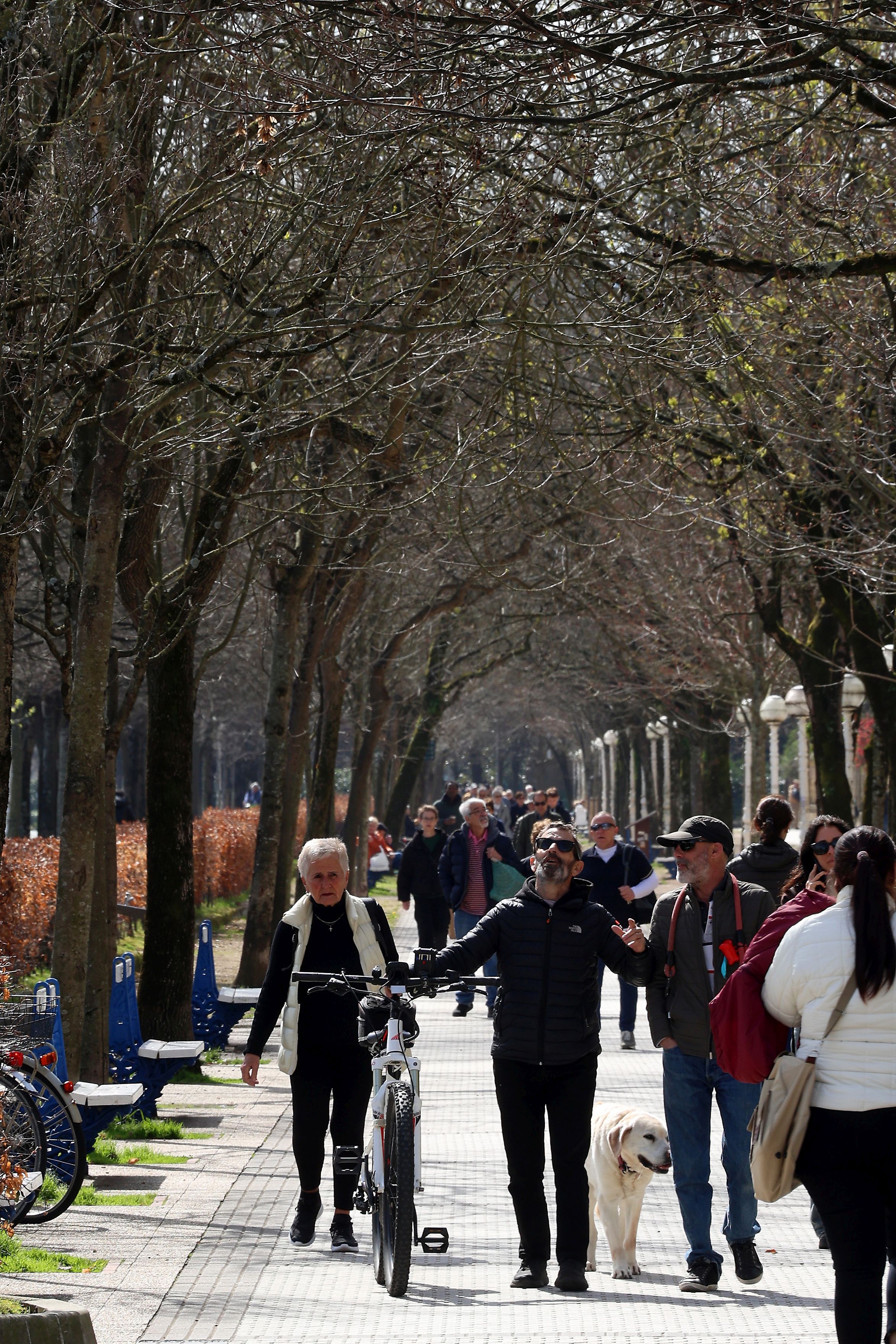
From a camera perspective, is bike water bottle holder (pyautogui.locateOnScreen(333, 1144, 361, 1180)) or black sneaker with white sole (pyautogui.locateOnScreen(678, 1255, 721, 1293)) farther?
bike water bottle holder (pyautogui.locateOnScreen(333, 1144, 361, 1180))

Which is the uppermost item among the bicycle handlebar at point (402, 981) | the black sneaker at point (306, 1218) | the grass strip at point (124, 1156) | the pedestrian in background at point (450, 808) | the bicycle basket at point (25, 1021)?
the pedestrian in background at point (450, 808)

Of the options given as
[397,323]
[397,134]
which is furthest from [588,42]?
[397,323]

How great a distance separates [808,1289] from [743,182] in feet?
26.8

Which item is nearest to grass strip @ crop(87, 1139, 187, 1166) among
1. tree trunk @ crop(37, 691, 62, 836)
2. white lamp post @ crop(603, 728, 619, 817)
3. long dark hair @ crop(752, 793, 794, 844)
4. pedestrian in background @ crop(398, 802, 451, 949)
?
long dark hair @ crop(752, 793, 794, 844)

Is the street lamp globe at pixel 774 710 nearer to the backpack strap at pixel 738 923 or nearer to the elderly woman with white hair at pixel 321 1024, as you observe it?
the elderly woman with white hair at pixel 321 1024

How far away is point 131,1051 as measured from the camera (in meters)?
11.0

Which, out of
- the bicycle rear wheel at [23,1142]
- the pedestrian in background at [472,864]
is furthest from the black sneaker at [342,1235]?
the pedestrian in background at [472,864]

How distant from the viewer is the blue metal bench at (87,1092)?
889 centimetres

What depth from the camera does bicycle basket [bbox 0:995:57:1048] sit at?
803 cm

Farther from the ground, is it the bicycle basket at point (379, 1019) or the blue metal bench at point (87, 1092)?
the bicycle basket at point (379, 1019)

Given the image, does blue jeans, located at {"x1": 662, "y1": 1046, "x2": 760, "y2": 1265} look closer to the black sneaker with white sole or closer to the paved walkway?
the black sneaker with white sole

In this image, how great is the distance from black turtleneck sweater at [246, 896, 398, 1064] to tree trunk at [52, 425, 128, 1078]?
8.13 ft

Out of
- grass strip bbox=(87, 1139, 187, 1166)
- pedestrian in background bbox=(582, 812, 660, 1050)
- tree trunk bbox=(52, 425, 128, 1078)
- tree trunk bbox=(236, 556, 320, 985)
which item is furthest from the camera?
tree trunk bbox=(236, 556, 320, 985)

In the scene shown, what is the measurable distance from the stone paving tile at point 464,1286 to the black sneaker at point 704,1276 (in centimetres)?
5
